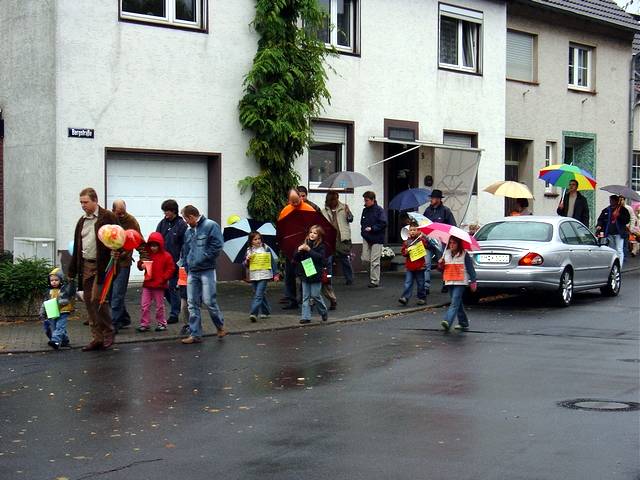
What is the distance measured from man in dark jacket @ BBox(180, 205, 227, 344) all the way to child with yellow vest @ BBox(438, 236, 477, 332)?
3.06 metres

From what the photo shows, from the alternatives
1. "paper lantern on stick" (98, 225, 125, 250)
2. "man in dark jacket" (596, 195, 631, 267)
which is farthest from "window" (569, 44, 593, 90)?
"paper lantern on stick" (98, 225, 125, 250)

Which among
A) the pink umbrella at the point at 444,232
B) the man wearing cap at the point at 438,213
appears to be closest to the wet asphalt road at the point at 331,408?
the pink umbrella at the point at 444,232

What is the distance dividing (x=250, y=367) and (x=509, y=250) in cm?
676

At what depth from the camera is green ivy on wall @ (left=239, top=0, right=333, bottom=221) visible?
788 inches

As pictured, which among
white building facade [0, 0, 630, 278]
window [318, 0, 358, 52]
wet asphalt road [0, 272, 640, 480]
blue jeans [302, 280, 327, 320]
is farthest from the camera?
window [318, 0, 358, 52]

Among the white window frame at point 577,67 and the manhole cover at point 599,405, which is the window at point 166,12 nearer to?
the manhole cover at point 599,405

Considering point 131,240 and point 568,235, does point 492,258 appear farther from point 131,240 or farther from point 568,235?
point 131,240

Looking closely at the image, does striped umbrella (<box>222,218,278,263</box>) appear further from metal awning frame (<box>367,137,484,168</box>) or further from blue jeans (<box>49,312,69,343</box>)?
metal awning frame (<box>367,137,484,168</box>)

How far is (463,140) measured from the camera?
85.8 feet

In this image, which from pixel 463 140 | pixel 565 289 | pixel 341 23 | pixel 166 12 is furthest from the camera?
pixel 463 140

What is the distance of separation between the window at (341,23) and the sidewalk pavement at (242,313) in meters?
5.19

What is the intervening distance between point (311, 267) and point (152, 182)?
19.5 feet

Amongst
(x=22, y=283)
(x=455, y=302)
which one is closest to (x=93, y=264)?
(x=22, y=283)

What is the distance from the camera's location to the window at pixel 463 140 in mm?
25656
